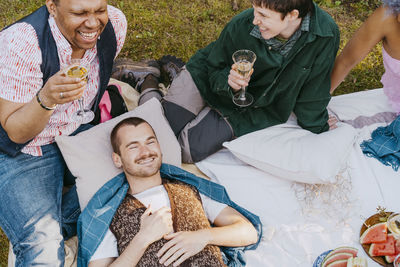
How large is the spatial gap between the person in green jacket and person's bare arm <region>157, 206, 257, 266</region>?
2.84 ft

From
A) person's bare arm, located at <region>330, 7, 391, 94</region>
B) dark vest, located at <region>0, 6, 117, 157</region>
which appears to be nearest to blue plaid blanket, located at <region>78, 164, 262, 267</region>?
dark vest, located at <region>0, 6, 117, 157</region>

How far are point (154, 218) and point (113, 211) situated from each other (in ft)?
1.31

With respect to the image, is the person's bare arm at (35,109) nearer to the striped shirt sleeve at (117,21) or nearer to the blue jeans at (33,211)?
the blue jeans at (33,211)

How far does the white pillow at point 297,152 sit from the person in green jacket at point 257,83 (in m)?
0.16

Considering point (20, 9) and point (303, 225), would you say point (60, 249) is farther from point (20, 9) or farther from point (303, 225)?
point (20, 9)

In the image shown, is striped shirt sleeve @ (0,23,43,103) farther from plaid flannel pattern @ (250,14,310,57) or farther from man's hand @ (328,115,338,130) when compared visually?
man's hand @ (328,115,338,130)

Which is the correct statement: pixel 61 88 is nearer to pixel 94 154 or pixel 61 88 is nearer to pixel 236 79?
pixel 94 154

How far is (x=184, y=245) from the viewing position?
316 centimetres

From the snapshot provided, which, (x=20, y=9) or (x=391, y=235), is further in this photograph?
(x=20, y=9)

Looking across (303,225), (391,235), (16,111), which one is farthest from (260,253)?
(16,111)

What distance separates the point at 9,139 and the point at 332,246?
2905mm

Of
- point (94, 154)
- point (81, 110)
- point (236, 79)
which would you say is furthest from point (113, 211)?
point (236, 79)

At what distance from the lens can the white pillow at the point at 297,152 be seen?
3.87 metres

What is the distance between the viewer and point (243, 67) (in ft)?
11.3
